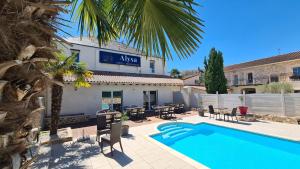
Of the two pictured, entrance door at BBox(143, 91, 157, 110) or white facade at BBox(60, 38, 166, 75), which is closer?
white facade at BBox(60, 38, 166, 75)

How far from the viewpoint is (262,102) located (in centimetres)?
1519

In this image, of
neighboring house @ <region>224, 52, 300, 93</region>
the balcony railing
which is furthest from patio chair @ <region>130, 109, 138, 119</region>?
the balcony railing

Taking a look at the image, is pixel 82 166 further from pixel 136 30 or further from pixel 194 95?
pixel 194 95

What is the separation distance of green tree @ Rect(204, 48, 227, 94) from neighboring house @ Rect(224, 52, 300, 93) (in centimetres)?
630

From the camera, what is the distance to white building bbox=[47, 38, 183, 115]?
53.6 ft

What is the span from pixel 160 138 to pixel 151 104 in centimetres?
1122

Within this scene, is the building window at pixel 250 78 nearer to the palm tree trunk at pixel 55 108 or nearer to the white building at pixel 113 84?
the white building at pixel 113 84

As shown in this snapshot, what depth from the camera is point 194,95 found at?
22125mm

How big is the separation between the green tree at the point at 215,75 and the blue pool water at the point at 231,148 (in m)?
12.6

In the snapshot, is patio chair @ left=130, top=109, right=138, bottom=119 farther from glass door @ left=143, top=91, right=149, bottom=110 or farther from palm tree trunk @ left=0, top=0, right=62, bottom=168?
palm tree trunk @ left=0, top=0, right=62, bottom=168

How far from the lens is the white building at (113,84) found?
16344 millimetres

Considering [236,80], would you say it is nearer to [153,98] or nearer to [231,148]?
[153,98]

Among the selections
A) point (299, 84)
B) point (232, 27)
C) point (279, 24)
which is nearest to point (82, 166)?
point (232, 27)

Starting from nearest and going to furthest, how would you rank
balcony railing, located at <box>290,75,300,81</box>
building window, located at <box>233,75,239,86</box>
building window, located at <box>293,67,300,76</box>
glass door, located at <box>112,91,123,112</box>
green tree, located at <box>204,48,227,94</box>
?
glass door, located at <box>112,91,123,112</box> < green tree, located at <box>204,48,227,94</box> < balcony railing, located at <box>290,75,300,81</box> < building window, located at <box>293,67,300,76</box> < building window, located at <box>233,75,239,86</box>
